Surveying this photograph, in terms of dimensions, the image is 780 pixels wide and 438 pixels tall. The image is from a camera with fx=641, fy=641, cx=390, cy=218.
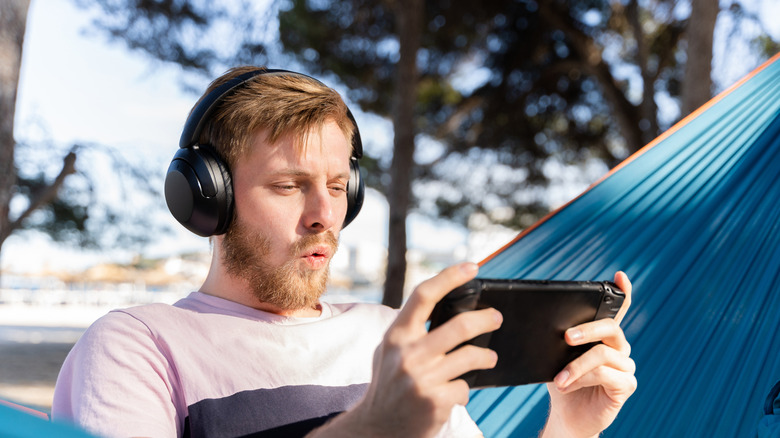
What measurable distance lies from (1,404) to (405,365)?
356 mm

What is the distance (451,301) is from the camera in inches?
22.7

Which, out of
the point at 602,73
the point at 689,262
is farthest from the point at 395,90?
the point at 689,262

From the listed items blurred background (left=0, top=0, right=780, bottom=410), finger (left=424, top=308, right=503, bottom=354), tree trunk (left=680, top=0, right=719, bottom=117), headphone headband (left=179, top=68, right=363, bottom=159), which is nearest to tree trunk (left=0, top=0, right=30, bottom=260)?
blurred background (left=0, top=0, right=780, bottom=410)

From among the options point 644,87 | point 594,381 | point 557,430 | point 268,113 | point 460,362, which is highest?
point 644,87

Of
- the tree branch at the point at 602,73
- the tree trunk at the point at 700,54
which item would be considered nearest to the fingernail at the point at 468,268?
the tree trunk at the point at 700,54

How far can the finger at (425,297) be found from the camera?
1.77 ft

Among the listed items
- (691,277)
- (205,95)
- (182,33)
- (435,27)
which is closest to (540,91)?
(435,27)

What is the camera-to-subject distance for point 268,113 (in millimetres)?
939

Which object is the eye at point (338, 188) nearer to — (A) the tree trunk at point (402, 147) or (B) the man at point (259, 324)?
(B) the man at point (259, 324)

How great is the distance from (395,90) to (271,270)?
15.1 feet

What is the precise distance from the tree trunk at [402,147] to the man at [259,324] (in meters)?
4.07

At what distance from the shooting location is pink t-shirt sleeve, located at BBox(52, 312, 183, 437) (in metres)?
0.72

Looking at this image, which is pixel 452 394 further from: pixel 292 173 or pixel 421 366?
pixel 292 173

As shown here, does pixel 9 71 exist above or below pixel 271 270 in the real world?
above
